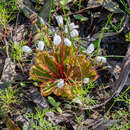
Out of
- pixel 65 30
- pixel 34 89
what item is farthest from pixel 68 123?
pixel 65 30

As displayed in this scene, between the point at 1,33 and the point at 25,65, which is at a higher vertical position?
the point at 1,33

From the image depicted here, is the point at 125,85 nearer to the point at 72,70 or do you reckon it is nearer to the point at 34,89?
the point at 72,70

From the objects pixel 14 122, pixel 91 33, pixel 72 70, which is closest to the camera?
pixel 14 122

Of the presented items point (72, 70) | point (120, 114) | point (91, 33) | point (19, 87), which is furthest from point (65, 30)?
point (120, 114)

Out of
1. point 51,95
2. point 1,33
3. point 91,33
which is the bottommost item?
point 51,95

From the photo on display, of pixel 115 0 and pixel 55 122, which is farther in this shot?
pixel 115 0

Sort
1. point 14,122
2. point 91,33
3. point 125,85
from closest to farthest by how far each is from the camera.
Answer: point 14,122
point 125,85
point 91,33
